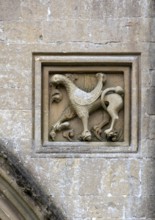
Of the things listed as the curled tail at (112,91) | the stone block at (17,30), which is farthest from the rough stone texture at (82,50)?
the curled tail at (112,91)

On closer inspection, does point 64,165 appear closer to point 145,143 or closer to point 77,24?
point 145,143

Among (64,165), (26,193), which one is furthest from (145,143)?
(26,193)

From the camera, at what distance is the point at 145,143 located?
13.7ft

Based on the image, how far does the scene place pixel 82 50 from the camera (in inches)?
164

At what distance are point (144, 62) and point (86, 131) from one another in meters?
0.54

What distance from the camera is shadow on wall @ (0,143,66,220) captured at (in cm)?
404

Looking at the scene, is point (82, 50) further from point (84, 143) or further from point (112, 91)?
point (84, 143)

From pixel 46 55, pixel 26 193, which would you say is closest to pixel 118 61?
pixel 46 55

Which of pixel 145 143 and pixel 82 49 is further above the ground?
pixel 82 49

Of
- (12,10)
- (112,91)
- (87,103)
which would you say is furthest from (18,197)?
(12,10)

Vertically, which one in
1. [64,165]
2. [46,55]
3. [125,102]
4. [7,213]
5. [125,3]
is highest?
[125,3]

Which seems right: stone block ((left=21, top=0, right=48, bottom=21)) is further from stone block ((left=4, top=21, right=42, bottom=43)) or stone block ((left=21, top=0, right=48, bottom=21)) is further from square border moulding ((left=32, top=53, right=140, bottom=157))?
square border moulding ((left=32, top=53, right=140, bottom=157))

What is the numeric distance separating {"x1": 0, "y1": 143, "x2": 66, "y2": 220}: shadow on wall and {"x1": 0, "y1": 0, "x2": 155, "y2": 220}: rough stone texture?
89 mm

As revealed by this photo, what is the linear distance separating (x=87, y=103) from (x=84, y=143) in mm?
243
